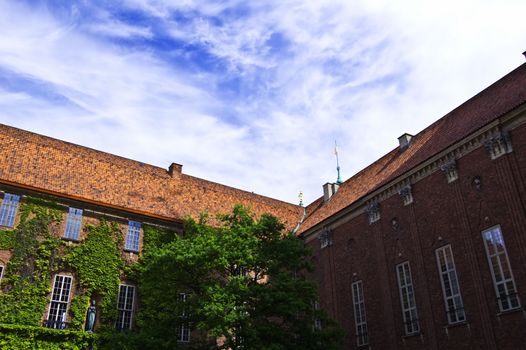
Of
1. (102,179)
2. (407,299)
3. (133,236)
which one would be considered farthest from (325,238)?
(102,179)

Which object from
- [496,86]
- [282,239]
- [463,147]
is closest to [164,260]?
[282,239]

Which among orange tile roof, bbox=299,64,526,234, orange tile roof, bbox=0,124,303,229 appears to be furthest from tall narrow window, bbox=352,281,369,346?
orange tile roof, bbox=0,124,303,229

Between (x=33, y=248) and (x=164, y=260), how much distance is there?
23.3 ft

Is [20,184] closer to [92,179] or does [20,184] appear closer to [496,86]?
[92,179]

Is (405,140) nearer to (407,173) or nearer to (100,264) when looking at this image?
(407,173)

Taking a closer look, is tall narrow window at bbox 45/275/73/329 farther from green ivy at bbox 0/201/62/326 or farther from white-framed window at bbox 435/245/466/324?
white-framed window at bbox 435/245/466/324

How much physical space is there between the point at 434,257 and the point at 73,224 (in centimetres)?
1830

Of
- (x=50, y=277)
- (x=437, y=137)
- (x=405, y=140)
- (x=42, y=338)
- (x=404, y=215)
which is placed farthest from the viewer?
(x=405, y=140)

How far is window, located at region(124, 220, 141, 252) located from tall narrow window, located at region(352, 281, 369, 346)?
12430mm

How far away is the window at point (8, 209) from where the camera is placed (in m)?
24.3

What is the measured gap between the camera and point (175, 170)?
3378 centimetres

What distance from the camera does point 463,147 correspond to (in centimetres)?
2273

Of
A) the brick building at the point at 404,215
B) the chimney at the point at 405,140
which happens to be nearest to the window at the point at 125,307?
the brick building at the point at 404,215

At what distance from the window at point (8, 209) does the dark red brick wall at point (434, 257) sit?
17.7 metres
